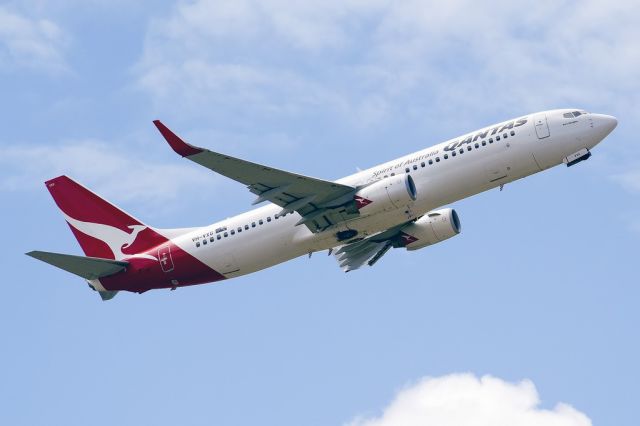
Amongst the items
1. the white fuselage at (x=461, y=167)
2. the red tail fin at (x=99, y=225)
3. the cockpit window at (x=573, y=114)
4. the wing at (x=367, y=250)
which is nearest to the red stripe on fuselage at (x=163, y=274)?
the red tail fin at (x=99, y=225)

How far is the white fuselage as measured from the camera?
59.0 meters

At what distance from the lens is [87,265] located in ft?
208

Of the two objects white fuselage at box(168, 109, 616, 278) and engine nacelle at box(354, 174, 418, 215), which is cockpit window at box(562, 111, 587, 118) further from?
engine nacelle at box(354, 174, 418, 215)

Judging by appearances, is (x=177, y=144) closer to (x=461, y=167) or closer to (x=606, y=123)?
(x=461, y=167)

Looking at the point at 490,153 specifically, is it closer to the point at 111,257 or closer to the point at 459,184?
the point at 459,184

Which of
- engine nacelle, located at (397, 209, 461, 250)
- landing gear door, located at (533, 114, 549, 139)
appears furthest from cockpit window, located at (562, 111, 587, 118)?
engine nacelle, located at (397, 209, 461, 250)

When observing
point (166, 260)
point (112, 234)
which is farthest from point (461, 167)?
point (112, 234)

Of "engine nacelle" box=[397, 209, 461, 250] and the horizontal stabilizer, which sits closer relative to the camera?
the horizontal stabilizer

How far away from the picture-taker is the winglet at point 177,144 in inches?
2103

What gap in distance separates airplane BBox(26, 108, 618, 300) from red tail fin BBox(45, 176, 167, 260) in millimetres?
110

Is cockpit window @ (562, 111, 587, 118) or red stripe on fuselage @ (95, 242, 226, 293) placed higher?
cockpit window @ (562, 111, 587, 118)

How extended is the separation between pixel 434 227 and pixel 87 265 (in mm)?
19860

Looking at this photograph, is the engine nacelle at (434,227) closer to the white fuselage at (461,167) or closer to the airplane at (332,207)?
the airplane at (332,207)

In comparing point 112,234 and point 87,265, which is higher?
point 112,234
